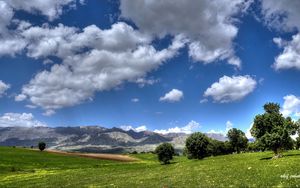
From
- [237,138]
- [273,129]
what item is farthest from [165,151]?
[237,138]

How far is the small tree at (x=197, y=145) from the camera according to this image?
10475cm

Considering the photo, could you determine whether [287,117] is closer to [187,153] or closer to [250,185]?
[187,153]

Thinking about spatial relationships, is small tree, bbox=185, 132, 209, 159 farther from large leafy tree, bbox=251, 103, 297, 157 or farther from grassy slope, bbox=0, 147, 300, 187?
large leafy tree, bbox=251, 103, 297, 157

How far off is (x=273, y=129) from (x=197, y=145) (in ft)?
107

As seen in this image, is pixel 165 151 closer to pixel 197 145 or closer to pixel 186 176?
pixel 197 145

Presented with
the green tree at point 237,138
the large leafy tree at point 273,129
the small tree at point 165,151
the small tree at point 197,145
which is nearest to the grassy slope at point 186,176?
the large leafy tree at point 273,129

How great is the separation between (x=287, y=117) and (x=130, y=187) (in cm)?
4930

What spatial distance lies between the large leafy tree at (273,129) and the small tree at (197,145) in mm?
27592

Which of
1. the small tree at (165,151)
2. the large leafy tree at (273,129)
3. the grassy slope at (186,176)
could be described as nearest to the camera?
the grassy slope at (186,176)

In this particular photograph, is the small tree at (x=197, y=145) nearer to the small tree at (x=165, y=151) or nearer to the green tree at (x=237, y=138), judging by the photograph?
the small tree at (x=165, y=151)

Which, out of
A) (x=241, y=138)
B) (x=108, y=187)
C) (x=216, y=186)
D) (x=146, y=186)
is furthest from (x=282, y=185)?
(x=241, y=138)

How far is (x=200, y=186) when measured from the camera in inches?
1330

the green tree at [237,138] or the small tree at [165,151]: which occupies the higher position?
the green tree at [237,138]

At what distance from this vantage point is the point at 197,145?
104m
